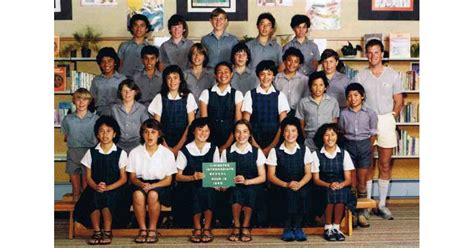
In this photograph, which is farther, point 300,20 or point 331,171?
point 331,171

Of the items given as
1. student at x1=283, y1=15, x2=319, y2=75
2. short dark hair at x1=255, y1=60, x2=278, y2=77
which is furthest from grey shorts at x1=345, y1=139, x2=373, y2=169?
short dark hair at x1=255, y1=60, x2=278, y2=77

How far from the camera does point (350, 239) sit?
4.64 meters

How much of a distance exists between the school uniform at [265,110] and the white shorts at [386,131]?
0.62 m

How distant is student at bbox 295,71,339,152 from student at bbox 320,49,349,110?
5 cm

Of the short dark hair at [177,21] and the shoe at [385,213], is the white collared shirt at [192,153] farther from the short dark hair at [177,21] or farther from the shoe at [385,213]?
the shoe at [385,213]

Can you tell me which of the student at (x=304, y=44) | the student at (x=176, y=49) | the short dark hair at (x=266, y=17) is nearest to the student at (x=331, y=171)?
the student at (x=304, y=44)

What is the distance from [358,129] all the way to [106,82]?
5.18 feet

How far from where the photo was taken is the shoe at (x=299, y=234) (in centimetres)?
457

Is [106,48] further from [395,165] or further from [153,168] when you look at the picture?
[395,165]

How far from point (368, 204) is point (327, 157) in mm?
404

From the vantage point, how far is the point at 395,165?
4703 millimetres

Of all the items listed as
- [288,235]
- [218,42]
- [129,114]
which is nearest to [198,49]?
[218,42]

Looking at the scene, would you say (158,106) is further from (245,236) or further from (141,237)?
(245,236)
